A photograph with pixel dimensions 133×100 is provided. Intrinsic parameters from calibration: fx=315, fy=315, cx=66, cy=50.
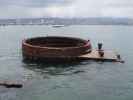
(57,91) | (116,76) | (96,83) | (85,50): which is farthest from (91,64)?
→ (57,91)

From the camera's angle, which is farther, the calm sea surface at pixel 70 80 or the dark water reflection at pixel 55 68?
the dark water reflection at pixel 55 68

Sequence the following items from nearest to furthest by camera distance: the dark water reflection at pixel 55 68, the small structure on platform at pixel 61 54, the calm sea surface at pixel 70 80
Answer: the calm sea surface at pixel 70 80 < the dark water reflection at pixel 55 68 < the small structure on platform at pixel 61 54

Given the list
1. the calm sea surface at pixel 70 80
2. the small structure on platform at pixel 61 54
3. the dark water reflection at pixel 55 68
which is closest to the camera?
the calm sea surface at pixel 70 80

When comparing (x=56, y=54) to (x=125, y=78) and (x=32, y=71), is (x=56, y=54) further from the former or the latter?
(x=125, y=78)

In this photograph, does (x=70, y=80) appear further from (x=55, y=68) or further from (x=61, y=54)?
(x=61, y=54)

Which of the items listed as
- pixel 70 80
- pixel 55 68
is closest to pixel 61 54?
pixel 55 68

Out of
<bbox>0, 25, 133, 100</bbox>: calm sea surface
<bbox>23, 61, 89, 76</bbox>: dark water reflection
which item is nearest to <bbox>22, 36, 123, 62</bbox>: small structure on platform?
<bbox>23, 61, 89, 76</bbox>: dark water reflection

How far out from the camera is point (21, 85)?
34.4 metres

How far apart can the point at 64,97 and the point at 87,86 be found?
5030mm

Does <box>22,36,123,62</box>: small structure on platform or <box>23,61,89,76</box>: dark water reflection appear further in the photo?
<box>22,36,123,62</box>: small structure on platform

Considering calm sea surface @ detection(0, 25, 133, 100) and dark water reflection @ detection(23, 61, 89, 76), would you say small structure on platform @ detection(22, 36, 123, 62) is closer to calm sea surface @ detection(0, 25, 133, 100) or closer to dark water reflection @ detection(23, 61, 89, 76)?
dark water reflection @ detection(23, 61, 89, 76)

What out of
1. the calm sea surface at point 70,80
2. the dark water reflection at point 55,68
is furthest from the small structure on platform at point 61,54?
the calm sea surface at point 70,80

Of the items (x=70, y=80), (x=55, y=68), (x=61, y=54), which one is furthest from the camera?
(x=61, y=54)

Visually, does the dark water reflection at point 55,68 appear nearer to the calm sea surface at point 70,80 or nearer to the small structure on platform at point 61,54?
the calm sea surface at point 70,80
